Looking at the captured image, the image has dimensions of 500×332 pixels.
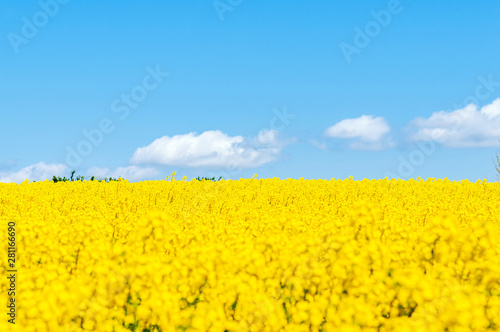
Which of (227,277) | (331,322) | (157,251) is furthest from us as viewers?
(157,251)

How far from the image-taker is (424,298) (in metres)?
4.45

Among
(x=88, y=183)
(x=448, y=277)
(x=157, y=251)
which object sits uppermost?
(x=88, y=183)

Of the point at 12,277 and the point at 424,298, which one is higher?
the point at 12,277

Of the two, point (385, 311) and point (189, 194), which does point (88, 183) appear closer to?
point (189, 194)

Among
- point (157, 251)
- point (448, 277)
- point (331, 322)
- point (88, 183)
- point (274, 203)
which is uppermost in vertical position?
point (88, 183)

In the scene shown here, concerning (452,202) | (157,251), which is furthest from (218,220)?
(452,202)

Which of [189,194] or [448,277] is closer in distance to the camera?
[448,277]

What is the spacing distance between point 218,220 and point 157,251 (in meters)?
2.73

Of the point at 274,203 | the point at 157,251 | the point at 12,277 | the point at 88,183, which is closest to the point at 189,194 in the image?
the point at 274,203

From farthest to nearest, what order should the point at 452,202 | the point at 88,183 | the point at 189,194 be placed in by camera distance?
the point at 88,183, the point at 189,194, the point at 452,202

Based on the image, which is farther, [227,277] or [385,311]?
[227,277]

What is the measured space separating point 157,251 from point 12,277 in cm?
174

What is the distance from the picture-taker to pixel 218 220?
9414mm

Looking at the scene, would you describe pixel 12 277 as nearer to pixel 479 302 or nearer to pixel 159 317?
pixel 159 317
